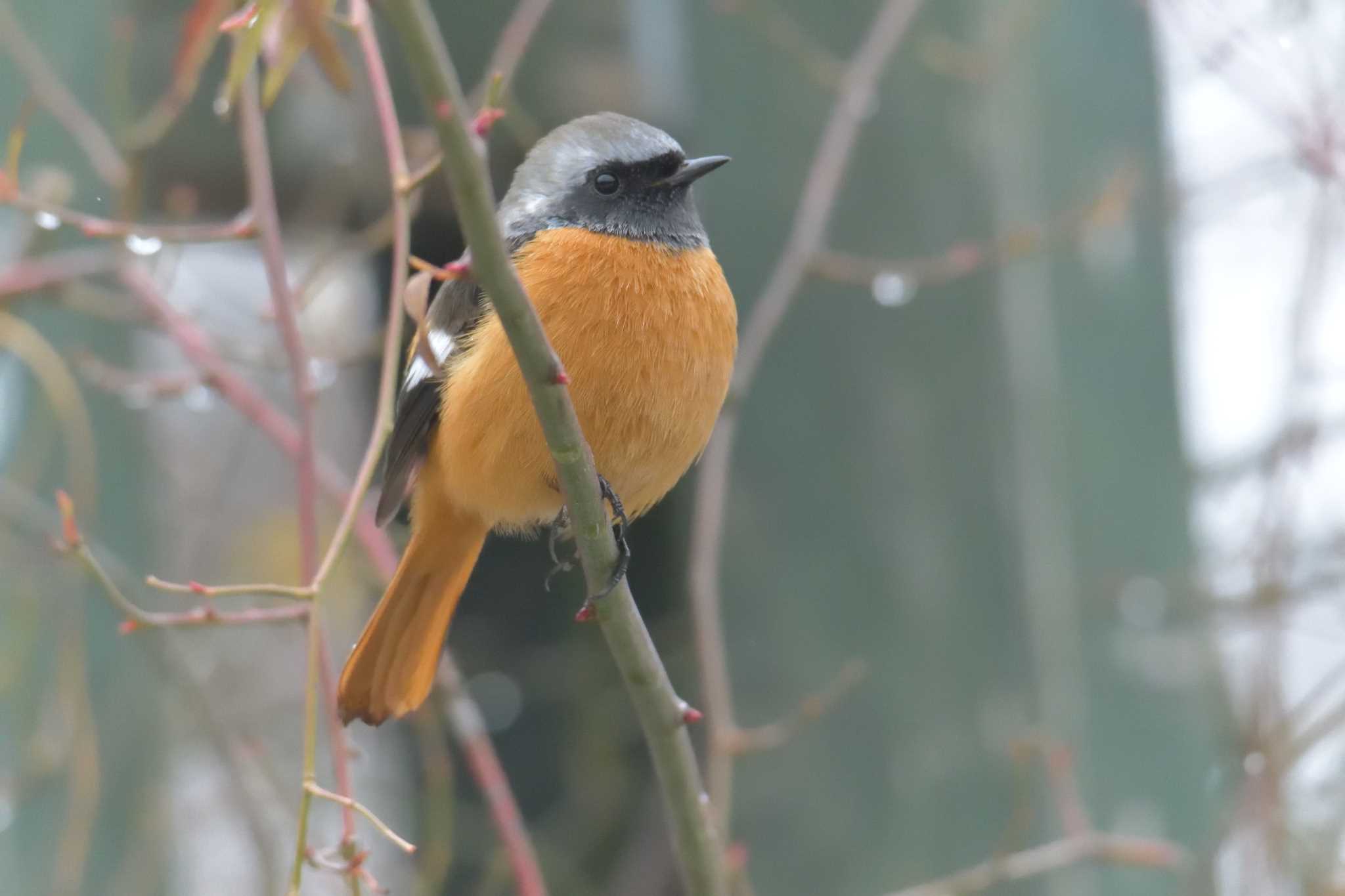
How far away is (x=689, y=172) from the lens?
241 centimetres

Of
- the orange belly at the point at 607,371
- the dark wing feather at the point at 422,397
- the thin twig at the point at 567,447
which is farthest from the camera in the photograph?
the dark wing feather at the point at 422,397

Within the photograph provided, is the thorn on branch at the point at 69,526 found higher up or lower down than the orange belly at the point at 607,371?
lower down

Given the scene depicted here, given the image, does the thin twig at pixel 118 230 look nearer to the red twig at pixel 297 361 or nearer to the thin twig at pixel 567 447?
the red twig at pixel 297 361

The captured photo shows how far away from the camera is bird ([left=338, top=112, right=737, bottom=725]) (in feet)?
7.21

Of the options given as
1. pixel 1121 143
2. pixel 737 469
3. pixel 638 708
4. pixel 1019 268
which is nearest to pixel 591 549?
pixel 638 708

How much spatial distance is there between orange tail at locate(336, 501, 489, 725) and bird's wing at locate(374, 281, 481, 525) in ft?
→ 0.28

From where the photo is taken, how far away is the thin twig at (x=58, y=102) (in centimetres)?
294

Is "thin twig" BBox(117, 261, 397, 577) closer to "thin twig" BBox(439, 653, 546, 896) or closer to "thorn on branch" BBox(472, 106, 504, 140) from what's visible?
"thin twig" BBox(439, 653, 546, 896)

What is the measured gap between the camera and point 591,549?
168cm

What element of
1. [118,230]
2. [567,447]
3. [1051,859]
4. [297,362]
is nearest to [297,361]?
[297,362]

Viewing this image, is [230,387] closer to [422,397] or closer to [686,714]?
[422,397]

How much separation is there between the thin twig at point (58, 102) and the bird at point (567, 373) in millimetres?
974

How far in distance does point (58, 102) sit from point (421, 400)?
1.22 meters

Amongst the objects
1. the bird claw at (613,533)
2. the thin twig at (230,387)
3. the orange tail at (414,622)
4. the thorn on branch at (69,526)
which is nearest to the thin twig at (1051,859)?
the bird claw at (613,533)
